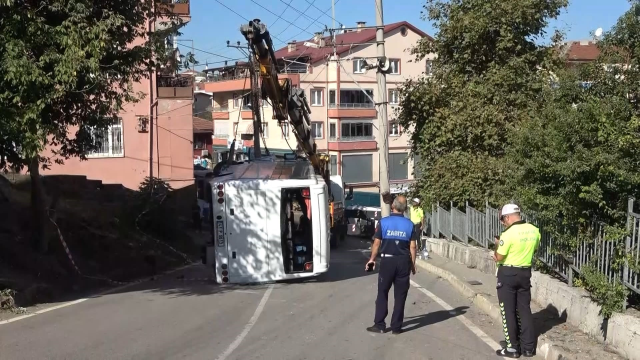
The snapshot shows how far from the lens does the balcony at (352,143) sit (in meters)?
58.8

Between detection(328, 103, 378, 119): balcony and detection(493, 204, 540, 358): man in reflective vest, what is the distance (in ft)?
165

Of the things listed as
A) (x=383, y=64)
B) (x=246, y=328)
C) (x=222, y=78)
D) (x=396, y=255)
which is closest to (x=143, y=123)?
(x=383, y=64)

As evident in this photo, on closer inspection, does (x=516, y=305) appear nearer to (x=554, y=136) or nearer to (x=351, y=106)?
(x=554, y=136)

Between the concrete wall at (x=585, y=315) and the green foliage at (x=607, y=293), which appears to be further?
the green foliage at (x=607, y=293)

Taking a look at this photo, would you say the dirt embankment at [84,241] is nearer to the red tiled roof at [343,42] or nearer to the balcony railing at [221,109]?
the red tiled roof at [343,42]

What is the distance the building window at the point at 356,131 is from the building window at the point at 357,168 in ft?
5.28

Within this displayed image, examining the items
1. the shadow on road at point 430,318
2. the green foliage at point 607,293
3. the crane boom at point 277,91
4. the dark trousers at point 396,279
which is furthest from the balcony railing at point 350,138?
the green foliage at point 607,293

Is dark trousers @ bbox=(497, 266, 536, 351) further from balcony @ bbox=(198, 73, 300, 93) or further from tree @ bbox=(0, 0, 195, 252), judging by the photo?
balcony @ bbox=(198, 73, 300, 93)

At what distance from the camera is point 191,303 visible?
467 inches

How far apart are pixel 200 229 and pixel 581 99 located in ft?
67.7

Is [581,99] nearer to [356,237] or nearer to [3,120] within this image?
[3,120]

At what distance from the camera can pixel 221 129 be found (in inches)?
2707

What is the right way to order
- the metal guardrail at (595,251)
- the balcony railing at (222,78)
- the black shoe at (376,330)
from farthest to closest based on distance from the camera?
the balcony railing at (222,78), the black shoe at (376,330), the metal guardrail at (595,251)

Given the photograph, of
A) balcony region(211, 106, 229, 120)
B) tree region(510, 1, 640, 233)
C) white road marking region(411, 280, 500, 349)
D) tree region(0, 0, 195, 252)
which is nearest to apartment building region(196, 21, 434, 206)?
balcony region(211, 106, 229, 120)
